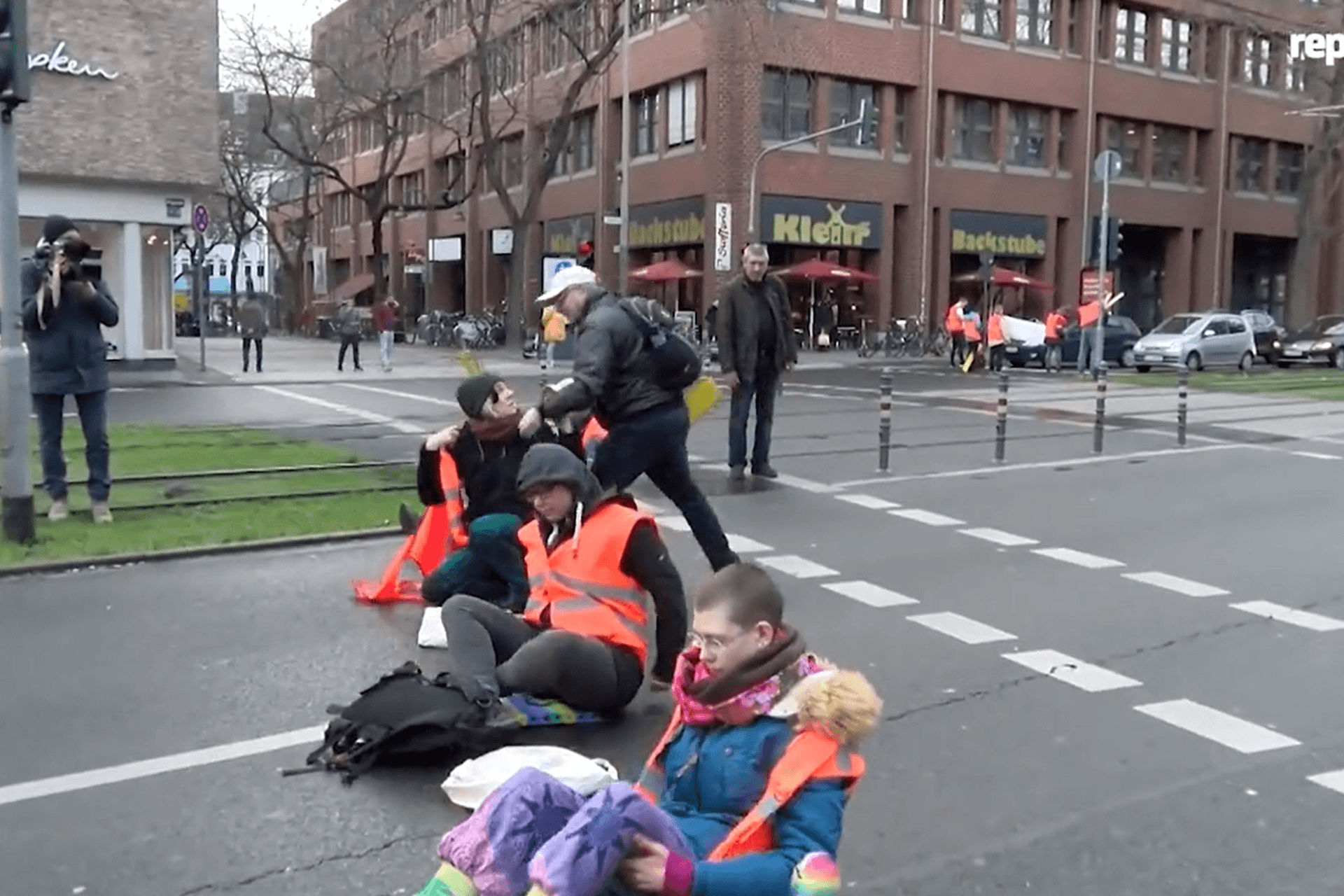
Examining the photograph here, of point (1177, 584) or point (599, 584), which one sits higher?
point (599, 584)

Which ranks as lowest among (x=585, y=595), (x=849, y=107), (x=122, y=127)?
(x=585, y=595)

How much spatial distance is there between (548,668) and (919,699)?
1760mm

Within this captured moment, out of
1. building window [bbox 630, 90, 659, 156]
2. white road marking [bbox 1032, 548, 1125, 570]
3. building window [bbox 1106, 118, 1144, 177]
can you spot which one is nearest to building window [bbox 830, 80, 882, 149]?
building window [bbox 630, 90, 659, 156]

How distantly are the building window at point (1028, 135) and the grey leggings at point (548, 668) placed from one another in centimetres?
4332

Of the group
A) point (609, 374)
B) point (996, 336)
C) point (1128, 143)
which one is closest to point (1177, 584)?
point (609, 374)

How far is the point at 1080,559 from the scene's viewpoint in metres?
9.21

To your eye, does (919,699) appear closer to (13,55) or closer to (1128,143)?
(13,55)

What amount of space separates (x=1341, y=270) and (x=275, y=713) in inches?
2442

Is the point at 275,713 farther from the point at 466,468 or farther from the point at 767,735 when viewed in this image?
the point at 767,735

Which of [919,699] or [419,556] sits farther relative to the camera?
[419,556]

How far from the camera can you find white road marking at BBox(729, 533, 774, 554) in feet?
30.8

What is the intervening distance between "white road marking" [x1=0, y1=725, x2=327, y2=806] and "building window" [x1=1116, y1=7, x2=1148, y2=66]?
48830 mm

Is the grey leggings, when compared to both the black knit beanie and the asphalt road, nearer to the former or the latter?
the asphalt road

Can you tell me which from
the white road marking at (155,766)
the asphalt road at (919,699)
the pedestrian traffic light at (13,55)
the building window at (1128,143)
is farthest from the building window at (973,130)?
the white road marking at (155,766)
